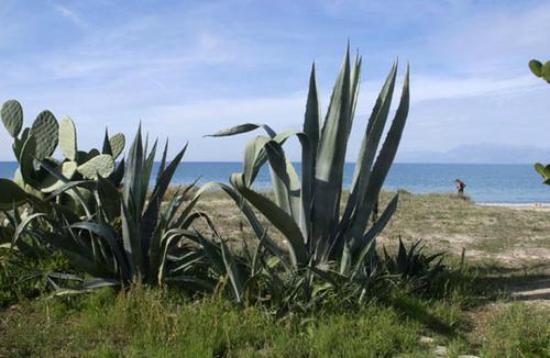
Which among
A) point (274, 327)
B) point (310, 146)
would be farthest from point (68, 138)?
point (274, 327)

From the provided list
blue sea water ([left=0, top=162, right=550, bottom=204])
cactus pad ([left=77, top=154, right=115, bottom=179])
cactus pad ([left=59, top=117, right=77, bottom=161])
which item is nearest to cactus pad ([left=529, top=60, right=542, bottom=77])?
cactus pad ([left=77, top=154, right=115, bottom=179])

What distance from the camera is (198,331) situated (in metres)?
3.74

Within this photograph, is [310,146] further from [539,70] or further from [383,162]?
[539,70]

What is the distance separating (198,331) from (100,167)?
6.92 feet

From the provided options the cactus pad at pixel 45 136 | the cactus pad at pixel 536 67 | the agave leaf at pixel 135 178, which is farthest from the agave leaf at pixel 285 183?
the cactus pad at pixel 45 136

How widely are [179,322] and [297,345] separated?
83 centimetres

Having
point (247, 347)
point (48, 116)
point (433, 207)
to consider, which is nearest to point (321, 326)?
point (247, 347)

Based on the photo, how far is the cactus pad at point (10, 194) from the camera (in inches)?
215

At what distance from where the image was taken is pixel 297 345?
142 inches

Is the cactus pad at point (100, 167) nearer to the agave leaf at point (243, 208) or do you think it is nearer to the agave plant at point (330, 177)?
the agave leaf at point (243, 208)

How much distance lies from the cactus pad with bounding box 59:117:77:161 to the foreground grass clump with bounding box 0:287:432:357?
2.13 metres

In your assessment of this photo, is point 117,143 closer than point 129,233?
No

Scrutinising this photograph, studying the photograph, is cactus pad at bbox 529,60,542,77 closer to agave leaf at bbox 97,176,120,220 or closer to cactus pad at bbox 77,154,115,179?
agave leaf at bbox 97,176,120,220

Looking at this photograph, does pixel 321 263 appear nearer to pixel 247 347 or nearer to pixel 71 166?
pixel 247 347
